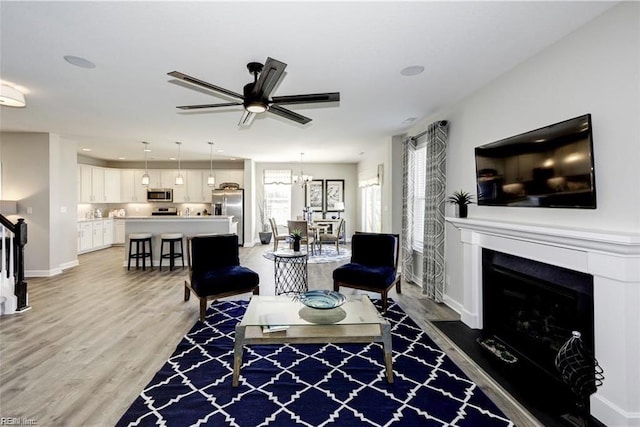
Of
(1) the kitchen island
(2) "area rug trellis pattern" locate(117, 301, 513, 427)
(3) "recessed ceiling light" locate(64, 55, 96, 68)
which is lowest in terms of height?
(2) "area rug trellis pattern" locate(117, 301, 513, 427)

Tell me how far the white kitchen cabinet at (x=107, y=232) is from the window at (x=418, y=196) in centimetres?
870

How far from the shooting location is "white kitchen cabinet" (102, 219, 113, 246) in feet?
29.5

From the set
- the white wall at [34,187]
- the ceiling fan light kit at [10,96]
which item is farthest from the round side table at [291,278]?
the white wall at [34,187]

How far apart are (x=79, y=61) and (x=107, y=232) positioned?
25.6 feet

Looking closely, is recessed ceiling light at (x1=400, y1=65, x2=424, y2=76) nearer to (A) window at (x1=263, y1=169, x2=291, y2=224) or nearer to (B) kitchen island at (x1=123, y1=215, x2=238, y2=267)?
(B) kitchen island at (x1=123, y1=215, x2=238, y2=267)

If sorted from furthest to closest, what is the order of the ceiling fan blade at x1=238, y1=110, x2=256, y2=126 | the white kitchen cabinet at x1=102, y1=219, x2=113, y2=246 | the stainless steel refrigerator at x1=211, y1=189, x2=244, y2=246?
1. the stainless steel refrigerator at x1=211, y1=189, x2=244, y2=246
2. the white kitchen cabinet at x1=102, y1=219, x2=113, y2=246
3. the ceiling fan blade at x1=238, y1=110, x2=256, y2=126

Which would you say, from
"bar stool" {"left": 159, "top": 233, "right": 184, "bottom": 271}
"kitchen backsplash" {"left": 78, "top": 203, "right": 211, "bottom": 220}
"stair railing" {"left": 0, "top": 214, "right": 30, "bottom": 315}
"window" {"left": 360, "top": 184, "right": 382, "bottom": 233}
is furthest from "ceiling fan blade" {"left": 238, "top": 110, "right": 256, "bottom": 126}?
"kitchen backsplash" {"left": 78, "top": 203, "right": 211, "bottom": 220}

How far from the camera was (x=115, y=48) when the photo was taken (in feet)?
8.52

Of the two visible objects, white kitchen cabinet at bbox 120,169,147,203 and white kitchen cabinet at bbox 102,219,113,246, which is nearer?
white kitchen cabinet at bbox 102,219,113,246

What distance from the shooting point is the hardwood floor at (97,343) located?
213 centimetres

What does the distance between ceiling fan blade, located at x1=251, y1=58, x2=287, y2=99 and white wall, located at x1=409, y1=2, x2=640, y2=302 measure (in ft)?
7.04

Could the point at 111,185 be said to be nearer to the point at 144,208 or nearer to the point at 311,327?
the point at 144,208

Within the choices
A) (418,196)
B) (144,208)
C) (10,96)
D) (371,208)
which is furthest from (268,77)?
(144,208)

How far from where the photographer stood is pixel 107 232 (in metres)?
9.20
